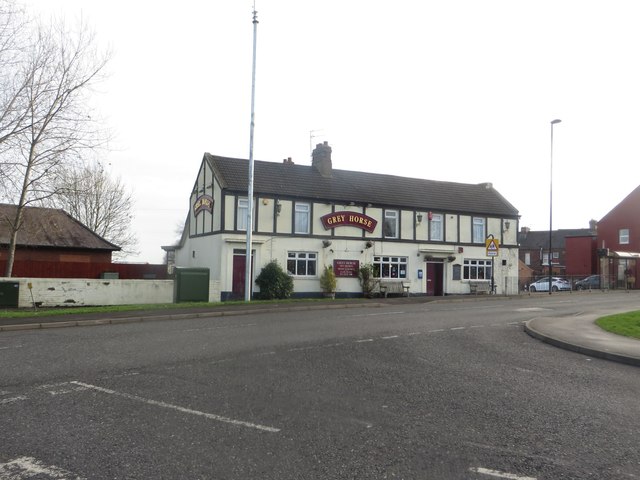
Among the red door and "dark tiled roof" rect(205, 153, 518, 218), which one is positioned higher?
"dark tiled roof" rect(205, 153, 518, 218)

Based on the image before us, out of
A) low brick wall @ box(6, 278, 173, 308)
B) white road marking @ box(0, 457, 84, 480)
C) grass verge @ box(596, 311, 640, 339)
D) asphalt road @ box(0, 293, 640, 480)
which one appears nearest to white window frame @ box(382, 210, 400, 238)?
low brick wall @ box(6, 278, 173, 308)

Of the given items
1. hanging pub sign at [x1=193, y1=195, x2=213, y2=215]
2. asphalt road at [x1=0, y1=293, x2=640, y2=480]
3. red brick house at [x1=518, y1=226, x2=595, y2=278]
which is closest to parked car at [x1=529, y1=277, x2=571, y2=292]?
red brick house at [x1=518, y1=226, x2=595, y2=278]

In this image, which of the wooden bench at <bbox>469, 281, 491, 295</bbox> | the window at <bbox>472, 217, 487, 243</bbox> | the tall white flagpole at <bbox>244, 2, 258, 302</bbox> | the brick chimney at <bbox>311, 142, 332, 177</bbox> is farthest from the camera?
the window at <bbox>472, 217, 487, 243</bbox>

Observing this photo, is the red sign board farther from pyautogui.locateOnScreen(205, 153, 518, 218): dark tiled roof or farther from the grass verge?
the grass verge

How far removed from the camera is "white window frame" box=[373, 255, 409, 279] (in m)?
29.1

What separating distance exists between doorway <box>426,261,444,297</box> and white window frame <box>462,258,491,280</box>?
1.63 metres

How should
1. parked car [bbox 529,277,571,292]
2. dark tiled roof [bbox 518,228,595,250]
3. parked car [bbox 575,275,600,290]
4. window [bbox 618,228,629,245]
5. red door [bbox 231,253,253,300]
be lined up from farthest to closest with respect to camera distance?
1. dark tiled roof [bbox 518,228,595,250]
2. window [bbox 618,228,629,245]
3. parked car [bbox 529,277,571,292]
4. parked car [bbox 575,275,600,290]
5. red door [bbox 231,253,253,300]

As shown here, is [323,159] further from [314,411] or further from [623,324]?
[314,411]

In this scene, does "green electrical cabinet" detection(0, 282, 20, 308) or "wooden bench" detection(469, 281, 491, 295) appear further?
"wooden bench" detection(469, 281, 491, 295)

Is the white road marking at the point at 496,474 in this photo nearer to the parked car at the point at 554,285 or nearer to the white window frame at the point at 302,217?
the white window frame at the point at 302,217

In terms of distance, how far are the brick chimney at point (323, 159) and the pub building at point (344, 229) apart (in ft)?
0.20

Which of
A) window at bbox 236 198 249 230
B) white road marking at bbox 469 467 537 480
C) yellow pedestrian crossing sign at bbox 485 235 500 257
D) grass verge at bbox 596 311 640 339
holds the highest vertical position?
window at bbox 236 198 249 230

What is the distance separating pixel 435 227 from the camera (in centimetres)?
3109

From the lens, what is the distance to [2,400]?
6.07 m
